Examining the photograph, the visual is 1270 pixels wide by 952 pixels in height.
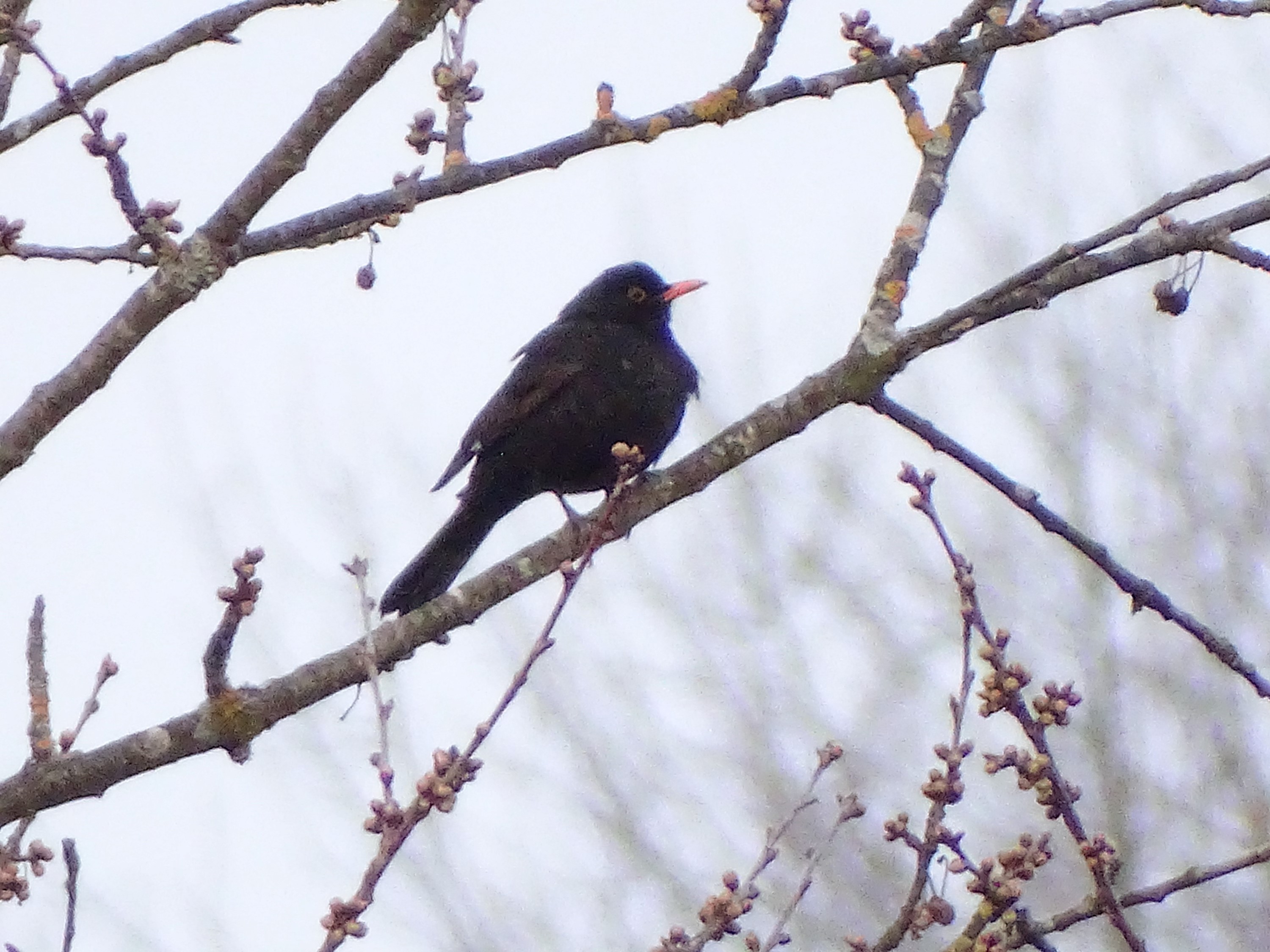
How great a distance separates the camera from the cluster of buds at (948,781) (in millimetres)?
2254

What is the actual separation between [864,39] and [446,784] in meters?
1.53

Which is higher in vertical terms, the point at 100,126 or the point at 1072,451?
the point at 1072,451

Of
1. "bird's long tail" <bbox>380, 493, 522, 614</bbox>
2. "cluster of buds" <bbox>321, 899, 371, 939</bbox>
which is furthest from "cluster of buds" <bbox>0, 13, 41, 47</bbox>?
"bird's long tail" <bbox>380, 493, 522, 614</bbox>

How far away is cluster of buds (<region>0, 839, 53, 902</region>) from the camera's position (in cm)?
228

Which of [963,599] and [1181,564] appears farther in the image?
[1181,564]

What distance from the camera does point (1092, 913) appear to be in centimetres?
212

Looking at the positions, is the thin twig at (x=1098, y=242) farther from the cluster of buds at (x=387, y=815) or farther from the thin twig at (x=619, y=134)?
the cluster of buds at (x=387, y=815)

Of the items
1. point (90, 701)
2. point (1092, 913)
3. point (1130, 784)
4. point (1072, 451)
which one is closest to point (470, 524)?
point (90, 701)

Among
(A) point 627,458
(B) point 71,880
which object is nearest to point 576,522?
(A) point 627,458

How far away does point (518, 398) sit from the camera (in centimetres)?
481

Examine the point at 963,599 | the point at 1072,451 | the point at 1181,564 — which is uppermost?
the point at 1072,451

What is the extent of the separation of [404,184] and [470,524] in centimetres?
231

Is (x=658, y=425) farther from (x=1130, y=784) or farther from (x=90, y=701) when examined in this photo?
(x=1130, y=784)

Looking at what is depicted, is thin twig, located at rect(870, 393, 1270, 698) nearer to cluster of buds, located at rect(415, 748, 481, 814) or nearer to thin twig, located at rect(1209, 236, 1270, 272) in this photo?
thin twig, located at rect(1209, 236, 1270, 272)
